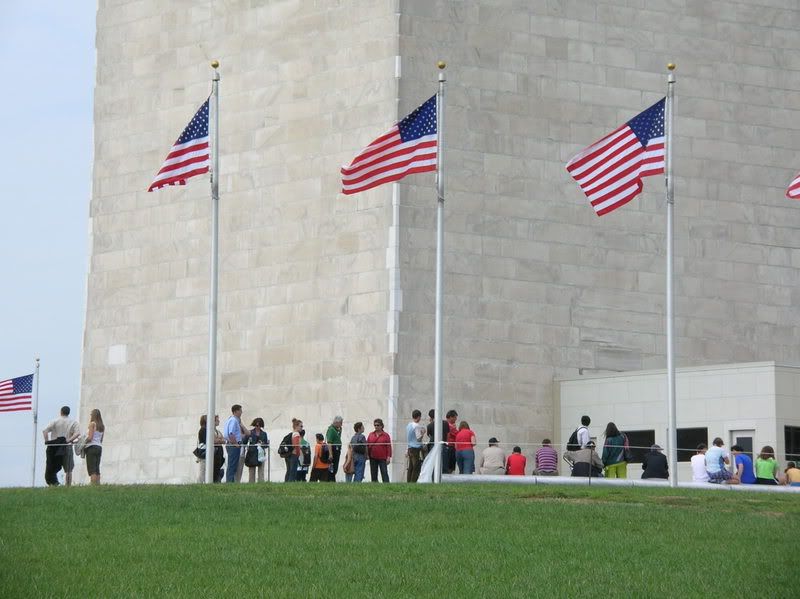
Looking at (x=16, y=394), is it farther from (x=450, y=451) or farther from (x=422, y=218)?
(x=450, y=451)

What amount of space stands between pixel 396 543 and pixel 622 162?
11.7 meters

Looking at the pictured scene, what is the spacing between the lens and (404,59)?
129 feet

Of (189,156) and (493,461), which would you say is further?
(493,461)

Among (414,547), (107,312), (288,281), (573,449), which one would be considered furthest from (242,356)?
(414,547)

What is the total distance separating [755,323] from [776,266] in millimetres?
1615

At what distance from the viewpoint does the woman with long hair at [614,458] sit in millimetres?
32000

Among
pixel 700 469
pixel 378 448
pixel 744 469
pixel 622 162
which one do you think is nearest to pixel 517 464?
pixel 378 448

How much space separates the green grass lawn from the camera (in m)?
17.1

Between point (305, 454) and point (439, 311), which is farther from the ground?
point (439, 311)

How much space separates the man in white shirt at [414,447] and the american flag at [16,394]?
13.0 meters

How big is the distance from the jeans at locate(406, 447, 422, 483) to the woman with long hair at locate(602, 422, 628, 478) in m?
3.52

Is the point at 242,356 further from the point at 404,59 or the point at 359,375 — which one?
the point at 404,59

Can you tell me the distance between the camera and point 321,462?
3231 cm

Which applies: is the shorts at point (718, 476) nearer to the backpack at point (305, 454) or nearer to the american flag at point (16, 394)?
the backpack at point (305, 454)
